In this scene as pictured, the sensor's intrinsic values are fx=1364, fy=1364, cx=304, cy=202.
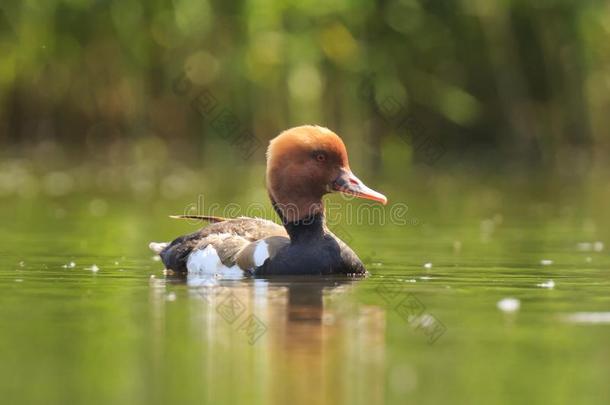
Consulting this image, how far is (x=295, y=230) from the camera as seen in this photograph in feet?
31.7

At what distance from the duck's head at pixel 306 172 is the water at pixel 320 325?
0.68 m

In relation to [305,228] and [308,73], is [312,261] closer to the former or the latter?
[305,228]

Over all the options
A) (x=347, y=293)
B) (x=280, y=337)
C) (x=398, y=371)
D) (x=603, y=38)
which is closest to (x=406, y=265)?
(x=347, y=293)

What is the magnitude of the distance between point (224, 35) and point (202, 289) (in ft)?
35.9

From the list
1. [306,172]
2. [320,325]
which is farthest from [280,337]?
[306,172]

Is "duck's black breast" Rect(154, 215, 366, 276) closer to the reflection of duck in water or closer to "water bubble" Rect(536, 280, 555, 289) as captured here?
the reflection of duck in water

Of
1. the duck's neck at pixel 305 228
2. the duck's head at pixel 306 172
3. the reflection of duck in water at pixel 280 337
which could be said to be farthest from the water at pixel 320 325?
the duck's head at pixel 306 172

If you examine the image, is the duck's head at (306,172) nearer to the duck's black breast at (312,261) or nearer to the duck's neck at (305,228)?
the duck's neck at (305,228)

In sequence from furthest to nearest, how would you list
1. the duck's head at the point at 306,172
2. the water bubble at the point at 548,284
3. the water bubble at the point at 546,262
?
the water bubble at the point at 546,262 < the duck's head at the point at 306,172 < the water bubble at the point at 548,284

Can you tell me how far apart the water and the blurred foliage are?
5979mm

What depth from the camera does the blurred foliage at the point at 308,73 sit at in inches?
728

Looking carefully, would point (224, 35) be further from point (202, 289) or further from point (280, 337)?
point (280, 337)

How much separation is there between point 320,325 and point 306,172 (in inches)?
107

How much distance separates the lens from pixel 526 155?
21.3 meters
